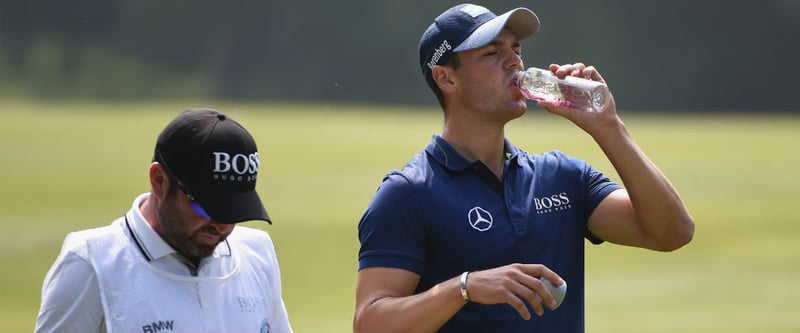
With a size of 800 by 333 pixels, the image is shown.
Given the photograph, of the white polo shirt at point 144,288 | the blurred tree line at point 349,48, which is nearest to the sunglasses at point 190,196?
the white polo shirt at point 144,288

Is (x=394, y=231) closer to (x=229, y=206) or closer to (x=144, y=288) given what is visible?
(x=229, y=206)

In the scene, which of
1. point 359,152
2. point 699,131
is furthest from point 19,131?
point 699,131

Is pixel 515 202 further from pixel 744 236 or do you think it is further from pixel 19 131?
pixel 19 131

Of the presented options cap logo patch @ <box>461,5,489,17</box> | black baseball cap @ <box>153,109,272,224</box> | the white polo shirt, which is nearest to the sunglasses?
black baseball cap @ <box>153,109,272,224</box>

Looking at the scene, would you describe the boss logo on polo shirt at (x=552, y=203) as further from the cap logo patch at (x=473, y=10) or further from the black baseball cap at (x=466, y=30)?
the cap logo patch at (x=473, y=10)

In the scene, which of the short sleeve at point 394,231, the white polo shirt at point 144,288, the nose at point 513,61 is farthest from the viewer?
the nose at point 513,61

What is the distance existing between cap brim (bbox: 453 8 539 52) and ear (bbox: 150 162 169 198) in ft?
3.41

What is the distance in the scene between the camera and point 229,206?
3.41 metres

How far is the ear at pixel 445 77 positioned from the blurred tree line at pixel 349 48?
37.9 metres

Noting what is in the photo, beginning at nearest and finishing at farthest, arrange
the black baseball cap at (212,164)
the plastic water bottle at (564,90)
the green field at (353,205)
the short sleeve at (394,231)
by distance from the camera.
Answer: the black baseball cap at (212,164), the short sleeve at (394,231), the plastic water bottle at (564,90), the green field at (353,205)

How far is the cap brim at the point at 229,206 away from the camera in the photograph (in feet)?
11.1

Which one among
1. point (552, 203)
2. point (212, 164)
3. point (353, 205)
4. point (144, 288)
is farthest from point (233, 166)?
point (353, 205)

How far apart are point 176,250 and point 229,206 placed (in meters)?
0.18

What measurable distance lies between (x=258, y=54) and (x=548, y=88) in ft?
140
